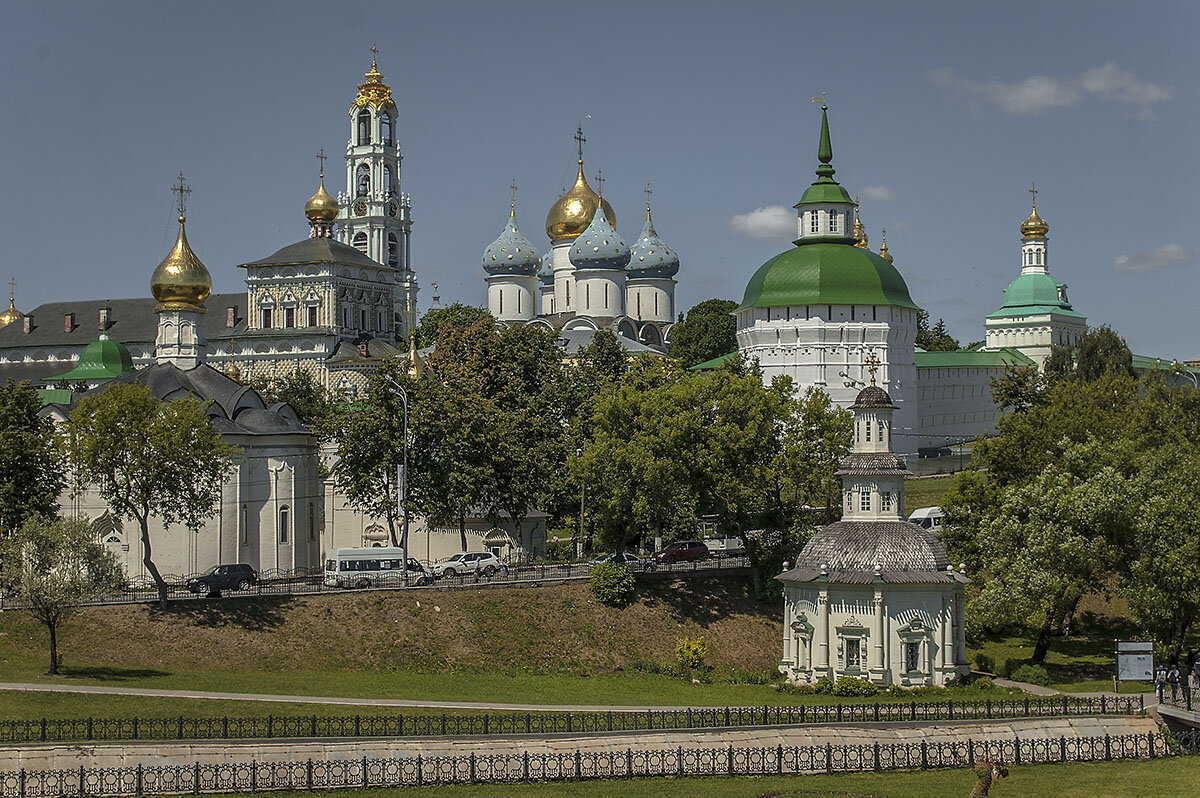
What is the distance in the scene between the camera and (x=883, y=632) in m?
50.2

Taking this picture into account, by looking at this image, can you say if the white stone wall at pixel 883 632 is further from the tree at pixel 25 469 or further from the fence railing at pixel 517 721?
the tree at pixel 25 469

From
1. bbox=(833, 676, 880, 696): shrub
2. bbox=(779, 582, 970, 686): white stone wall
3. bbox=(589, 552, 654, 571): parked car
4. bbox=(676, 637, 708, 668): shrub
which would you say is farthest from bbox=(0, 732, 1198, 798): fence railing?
bbox=(589, 552, 654, 571): parked car

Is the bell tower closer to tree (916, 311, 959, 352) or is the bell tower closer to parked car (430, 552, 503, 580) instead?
tree (916, 311, 959, 352)

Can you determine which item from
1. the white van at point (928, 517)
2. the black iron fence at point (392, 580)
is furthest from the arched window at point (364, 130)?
the black iron fence at point (392, 580)

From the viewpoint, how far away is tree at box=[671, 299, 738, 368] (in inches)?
4611

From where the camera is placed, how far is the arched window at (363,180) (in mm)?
144125

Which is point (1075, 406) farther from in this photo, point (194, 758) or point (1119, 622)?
point (194, 758)

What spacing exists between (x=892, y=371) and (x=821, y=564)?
3582 centimetres

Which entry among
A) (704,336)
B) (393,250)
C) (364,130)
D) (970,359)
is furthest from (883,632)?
(364,130)

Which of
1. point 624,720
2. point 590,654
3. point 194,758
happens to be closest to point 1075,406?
point 590,654

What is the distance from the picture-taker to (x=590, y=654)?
5481cm

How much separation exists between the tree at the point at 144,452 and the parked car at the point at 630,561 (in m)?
14.0

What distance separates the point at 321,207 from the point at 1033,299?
5532 cm

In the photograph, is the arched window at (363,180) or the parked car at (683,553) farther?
the arched window at (363,180)
